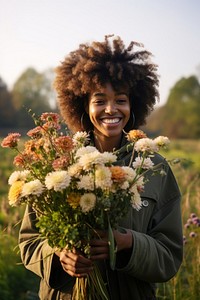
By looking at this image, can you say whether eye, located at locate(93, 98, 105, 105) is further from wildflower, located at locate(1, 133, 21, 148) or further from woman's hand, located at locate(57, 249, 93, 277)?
woman's hand, located at locate(57, 249, 93, 277)

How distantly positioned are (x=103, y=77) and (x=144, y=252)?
3.63 ft

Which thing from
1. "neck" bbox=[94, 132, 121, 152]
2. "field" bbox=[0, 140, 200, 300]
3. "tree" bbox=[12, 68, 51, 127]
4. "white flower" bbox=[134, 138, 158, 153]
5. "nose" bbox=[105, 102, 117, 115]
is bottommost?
"field" bbox=[0, 140, 200, 300]

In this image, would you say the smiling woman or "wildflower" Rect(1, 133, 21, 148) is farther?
the smiling woman

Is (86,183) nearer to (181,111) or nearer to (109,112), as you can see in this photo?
(109,112)

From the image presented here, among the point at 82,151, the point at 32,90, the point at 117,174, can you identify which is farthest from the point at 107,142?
the point at 32,90

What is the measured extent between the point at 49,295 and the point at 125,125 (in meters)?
1.18

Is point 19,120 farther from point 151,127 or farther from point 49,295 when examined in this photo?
point 49,295

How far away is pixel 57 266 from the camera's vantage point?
7.82 feet

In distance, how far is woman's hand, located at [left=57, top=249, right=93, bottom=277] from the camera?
1993mm

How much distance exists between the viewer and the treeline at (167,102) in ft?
186

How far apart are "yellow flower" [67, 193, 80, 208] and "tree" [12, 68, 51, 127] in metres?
55.5

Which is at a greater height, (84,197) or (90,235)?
(84,197)

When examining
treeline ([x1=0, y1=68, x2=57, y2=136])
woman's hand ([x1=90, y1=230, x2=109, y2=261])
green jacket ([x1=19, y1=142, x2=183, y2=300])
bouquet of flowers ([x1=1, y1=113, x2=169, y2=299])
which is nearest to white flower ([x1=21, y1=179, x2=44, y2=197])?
bouquet of flowers ([x1=1, y1=113, x2=169, y2=299])

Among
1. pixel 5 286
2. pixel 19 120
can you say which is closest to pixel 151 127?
pixel 19 120
